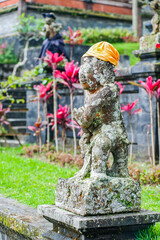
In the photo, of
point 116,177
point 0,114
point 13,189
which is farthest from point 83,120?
point 0,114

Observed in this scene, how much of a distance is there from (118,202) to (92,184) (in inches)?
10.9

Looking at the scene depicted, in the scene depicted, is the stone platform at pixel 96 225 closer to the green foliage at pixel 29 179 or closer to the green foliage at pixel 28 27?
the green foliage at pixel 29 179

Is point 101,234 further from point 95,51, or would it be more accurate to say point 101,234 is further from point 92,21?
point 92,21

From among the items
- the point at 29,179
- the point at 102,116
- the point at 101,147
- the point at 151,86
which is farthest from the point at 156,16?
the point at 101,147

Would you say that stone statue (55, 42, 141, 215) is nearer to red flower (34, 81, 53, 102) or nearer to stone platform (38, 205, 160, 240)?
stone platform (38, 205, 160, 240)

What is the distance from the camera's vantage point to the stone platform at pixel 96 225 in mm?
3223

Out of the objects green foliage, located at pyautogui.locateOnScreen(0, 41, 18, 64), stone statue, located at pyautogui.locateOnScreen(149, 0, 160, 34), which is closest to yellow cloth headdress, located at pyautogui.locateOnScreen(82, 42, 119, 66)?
stone statue, located at pyautogui.locateOnScreen(149, 0, 160, 34)

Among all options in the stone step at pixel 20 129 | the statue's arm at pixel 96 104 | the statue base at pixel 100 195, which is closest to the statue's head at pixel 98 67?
the statue's arm at pixel 96 104

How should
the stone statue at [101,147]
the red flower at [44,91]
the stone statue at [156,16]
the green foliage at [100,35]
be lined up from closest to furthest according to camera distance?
the stone statue at [101,147]
the stone statue at [156,16]
the red flower at [44,91]
the green foliage at [100,35]

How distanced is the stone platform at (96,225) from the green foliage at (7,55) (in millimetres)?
14597

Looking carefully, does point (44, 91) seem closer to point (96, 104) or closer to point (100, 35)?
point (96, 104)

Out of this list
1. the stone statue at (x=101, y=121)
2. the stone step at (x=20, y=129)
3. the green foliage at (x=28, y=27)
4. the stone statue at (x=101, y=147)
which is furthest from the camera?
the green foliage at (x=28, y=27)

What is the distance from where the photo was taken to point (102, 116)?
11.8 feet

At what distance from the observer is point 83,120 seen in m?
3.54
